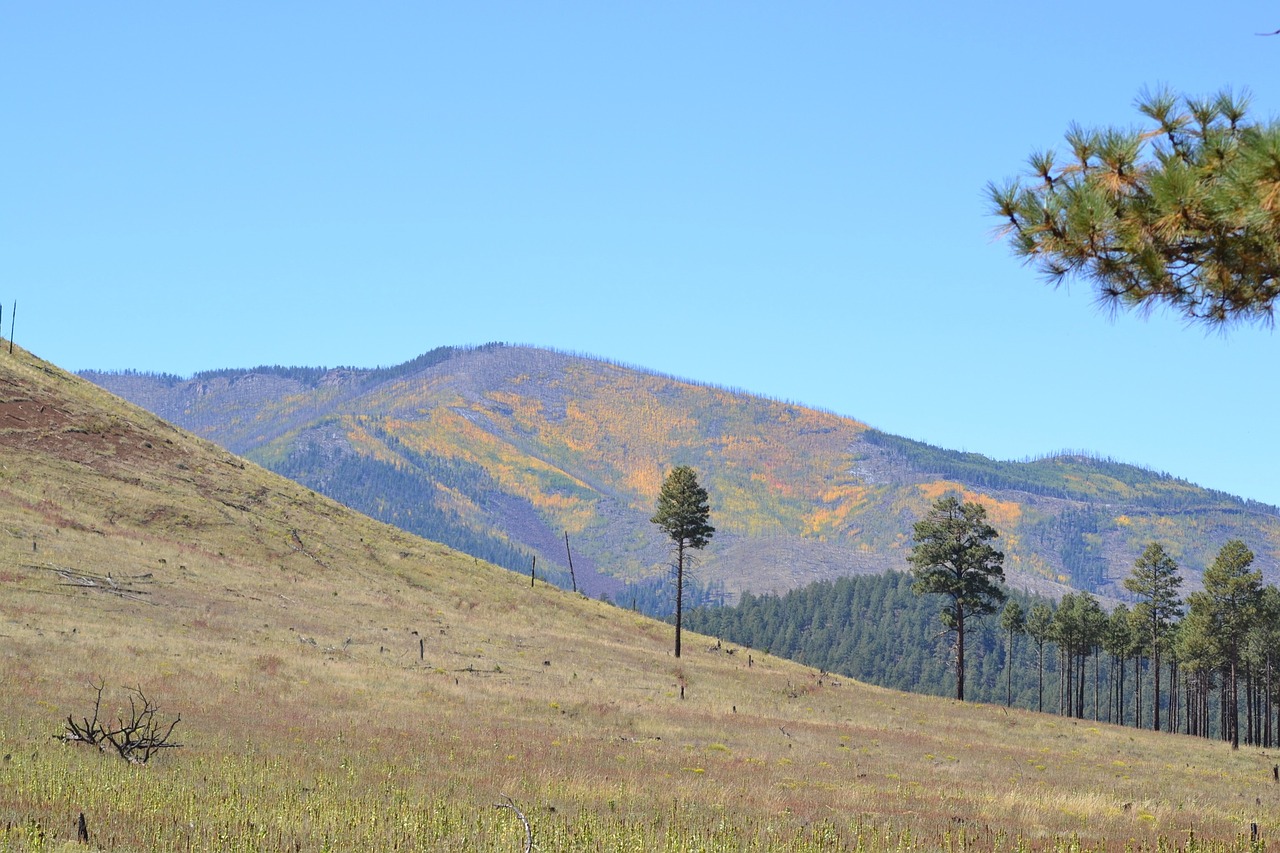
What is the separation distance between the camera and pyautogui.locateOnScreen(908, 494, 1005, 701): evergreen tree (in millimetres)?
68000

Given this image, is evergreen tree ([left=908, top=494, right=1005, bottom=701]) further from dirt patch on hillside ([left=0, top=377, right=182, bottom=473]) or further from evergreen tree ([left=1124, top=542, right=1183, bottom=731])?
dirt patch on hillside ([left=0, top=377, right=182, bottom=473])

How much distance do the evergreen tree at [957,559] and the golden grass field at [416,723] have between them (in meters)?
9.60

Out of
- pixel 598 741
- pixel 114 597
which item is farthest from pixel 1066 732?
pixel 114 597

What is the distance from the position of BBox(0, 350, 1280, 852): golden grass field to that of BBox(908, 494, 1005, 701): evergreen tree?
31.5 ft

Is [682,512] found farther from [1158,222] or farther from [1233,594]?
[1158,222]

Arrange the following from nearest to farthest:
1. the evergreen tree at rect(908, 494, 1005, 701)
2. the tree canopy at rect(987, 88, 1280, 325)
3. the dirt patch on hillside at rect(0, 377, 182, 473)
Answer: the tree canopy at rect(987, 88, 1280, 325)
the evergreen tree at rect(908, 494, 1005, 701)
the dirt patch on hillside at rect(0, 377, 182, 473)

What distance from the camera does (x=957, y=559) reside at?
6856cm

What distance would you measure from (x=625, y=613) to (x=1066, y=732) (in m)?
47.4

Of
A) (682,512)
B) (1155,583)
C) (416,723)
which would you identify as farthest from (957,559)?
(416,723)

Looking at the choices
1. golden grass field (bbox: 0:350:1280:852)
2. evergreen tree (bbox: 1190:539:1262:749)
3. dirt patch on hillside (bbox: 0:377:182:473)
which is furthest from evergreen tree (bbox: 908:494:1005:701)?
dirt patch on hillside (bbox: 0:377:182:473)

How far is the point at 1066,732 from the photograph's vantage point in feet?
172

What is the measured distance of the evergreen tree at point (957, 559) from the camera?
68.0 m

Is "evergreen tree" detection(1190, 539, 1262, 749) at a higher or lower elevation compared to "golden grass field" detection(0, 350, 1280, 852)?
higher

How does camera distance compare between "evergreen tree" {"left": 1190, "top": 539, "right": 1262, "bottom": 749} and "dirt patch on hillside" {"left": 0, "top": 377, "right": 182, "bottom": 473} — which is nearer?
"evergreen tree" {"left": 1190, "top": 539, "right": 1262, "bottom": 749}
